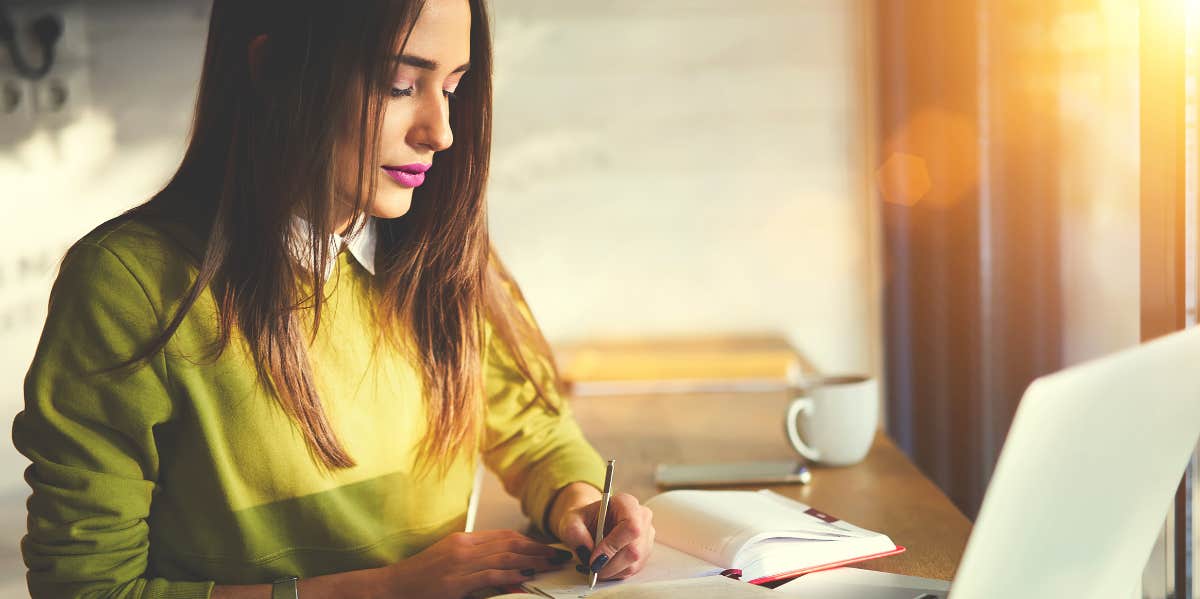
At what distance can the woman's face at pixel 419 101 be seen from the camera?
0.92 m

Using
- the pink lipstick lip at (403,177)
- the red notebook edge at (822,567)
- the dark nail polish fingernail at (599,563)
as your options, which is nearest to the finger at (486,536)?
the dark nail polish fingernail at (599,563)

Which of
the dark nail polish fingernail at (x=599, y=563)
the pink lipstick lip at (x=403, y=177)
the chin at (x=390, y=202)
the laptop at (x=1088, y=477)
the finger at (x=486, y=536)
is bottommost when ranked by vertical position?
the finger at (x=486, y=536)

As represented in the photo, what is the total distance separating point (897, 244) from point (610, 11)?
2.57 feet

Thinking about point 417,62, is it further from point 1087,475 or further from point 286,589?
point 1087,475

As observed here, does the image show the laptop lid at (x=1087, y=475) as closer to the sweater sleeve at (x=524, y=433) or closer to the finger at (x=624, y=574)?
the finger at (x=624, y=574)

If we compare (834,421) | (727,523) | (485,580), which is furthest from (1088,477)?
(834,421)

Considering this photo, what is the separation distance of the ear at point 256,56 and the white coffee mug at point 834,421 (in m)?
0.66

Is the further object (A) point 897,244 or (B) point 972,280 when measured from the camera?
(A) point 897,244

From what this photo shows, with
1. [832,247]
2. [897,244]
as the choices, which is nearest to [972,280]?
[897,244]

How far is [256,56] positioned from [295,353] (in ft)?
0.87

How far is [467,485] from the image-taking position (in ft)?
3.66

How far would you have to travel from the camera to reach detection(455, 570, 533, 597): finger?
0.83m

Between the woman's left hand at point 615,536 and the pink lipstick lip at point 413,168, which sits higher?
the pink lipstick lip at point 413,168

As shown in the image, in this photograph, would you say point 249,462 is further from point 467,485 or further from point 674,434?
point 674,434
